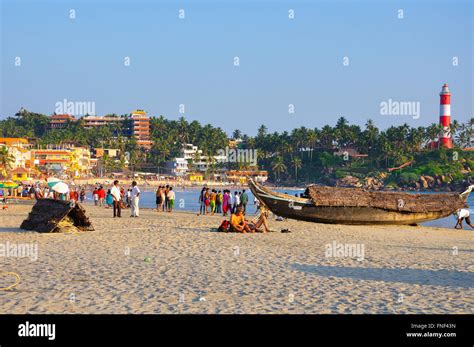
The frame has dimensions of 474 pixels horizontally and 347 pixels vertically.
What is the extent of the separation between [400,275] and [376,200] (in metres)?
13.8

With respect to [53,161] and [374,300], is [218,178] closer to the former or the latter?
[53,161]

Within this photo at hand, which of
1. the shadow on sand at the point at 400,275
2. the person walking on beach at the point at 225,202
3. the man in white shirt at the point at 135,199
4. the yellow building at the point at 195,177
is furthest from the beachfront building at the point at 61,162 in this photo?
the shadow on sand at the point at 400,275

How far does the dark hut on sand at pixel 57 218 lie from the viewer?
17328mm

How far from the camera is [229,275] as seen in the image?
35.8ft

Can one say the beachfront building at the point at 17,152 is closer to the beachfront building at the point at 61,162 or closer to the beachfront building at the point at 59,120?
the beachfront building at the point at 61,162

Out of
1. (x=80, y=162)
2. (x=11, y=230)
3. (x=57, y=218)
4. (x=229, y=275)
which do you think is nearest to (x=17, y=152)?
(x=80, y=162)

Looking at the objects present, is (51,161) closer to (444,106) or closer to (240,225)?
(444,106)

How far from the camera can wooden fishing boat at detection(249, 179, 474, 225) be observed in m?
24.4

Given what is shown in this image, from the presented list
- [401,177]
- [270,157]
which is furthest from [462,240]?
[270,157]

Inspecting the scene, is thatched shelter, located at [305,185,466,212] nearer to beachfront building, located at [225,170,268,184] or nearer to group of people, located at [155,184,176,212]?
group of people, located at [155,184,176,212]

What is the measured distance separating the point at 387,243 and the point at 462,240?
11.9 ft

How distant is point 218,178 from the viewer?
148m

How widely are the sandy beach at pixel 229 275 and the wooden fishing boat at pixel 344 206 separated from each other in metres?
6.02

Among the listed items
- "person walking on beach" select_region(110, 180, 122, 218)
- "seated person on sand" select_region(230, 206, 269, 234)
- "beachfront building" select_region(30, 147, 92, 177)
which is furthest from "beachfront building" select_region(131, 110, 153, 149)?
"seated person on sand" select_region(230, 206, 269, 234)
